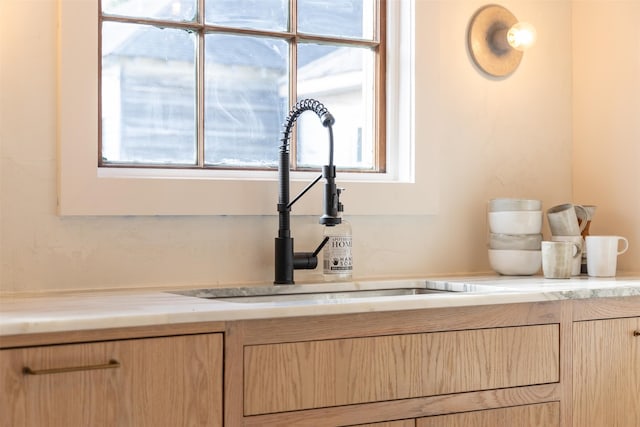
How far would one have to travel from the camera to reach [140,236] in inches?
88.2

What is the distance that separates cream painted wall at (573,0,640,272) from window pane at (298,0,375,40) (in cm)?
81

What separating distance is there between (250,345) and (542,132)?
160 centimetres

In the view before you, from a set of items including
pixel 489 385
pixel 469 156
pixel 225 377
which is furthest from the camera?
pixel 469 156

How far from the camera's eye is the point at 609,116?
2861 mm

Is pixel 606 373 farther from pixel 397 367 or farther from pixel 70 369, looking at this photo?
pixel 70 369

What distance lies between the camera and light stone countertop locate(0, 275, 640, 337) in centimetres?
158

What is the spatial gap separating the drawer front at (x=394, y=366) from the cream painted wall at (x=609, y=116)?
0.86 metres

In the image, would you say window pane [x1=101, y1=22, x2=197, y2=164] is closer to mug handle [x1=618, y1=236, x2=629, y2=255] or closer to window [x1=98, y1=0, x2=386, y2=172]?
window [x1=98, y1=0, x2=386, y2=172]

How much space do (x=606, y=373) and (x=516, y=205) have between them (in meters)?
0.62

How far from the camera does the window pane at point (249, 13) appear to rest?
2.43m

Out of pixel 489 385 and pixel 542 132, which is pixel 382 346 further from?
pixel 542 132

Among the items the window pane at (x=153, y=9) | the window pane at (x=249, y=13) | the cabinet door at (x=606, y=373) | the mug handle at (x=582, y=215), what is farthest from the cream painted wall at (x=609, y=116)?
the window pane at (x=153, y=9)

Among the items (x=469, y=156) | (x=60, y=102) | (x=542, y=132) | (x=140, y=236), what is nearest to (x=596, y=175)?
(x=542, y=132)

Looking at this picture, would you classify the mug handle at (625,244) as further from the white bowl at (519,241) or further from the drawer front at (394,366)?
the drawer front at (394,366)
